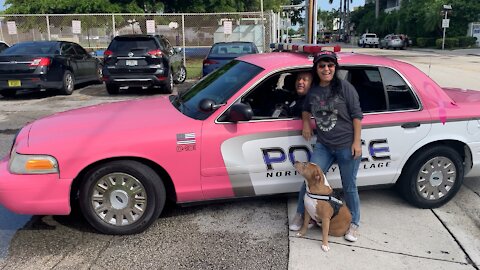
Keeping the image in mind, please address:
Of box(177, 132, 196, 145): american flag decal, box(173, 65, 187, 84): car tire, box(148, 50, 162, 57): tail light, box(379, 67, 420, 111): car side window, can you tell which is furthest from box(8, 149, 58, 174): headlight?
box(173, 65, 187, 84): car tire

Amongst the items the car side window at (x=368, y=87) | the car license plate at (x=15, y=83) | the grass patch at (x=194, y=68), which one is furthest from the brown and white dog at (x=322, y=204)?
the grass patch at (x=194, y=68)

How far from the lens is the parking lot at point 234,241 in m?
3.31

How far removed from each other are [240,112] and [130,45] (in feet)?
28.0

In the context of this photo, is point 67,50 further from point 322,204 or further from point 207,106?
point 322,204

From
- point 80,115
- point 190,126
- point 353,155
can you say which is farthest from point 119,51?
point 353,155

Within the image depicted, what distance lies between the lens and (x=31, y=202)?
11.3 feet

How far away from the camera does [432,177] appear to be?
4184 mm

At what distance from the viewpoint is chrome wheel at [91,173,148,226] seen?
3.56m

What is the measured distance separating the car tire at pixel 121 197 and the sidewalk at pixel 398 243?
1.24 meters

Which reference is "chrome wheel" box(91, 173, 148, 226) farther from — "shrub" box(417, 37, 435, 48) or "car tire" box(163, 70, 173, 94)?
"shrub" box(417, 37, 435, 48)

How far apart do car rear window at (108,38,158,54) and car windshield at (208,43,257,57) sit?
1.86 m

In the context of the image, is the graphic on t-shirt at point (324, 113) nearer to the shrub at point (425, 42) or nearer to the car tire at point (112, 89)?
the car tire at point (112, 89)

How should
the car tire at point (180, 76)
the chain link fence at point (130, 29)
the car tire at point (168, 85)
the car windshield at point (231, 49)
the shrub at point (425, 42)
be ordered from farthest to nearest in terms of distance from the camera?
1. the shrub at point (425, 42)
2. the chain link fence at point (130, 29)
3. the car tire at point (180, 76)
4. the car windshield at point (231, 49)
5. the car tire at point (168, 85)

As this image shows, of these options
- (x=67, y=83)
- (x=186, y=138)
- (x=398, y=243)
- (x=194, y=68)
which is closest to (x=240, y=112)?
(x=186, y=138)
